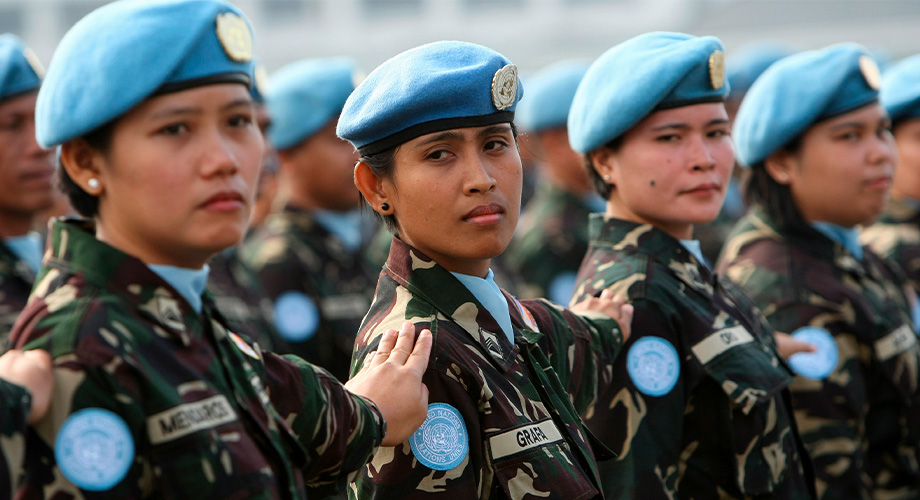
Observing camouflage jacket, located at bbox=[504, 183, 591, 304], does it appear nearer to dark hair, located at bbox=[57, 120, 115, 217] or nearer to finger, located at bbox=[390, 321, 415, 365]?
finger, located at bbox=[390, 321, 415, 365]

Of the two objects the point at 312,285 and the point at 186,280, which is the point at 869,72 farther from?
the point at 186,280

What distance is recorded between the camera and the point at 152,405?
2072mm

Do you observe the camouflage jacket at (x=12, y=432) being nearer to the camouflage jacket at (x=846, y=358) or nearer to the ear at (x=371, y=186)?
the ear at (x=371, y=186)

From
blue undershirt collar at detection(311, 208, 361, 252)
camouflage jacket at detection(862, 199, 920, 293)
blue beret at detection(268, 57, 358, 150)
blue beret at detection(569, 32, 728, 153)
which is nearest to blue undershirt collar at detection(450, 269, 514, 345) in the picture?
blue beret at detection(569, 32, 728, 153)

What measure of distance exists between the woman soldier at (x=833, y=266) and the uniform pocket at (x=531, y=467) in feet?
5.87

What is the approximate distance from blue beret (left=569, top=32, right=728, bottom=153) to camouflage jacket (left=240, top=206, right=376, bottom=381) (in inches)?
91.0

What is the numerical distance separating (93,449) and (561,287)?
5.29 meters

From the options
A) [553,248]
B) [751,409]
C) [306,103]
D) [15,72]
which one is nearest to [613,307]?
[751,409]

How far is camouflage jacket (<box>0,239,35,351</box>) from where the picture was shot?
13.2 ft

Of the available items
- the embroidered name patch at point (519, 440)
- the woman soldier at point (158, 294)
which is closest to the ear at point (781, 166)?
the embroidered name patch at point (519, 440)

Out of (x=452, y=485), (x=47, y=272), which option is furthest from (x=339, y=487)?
(x=47, y=272)

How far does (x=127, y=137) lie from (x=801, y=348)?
8.99 ft

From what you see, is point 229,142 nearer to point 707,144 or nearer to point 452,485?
point 452,485

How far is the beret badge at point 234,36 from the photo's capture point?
2.35m
